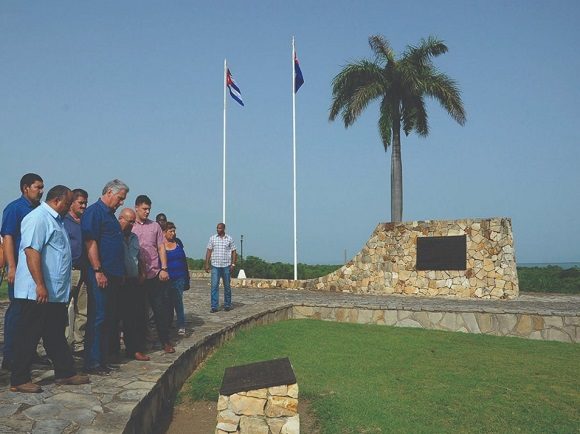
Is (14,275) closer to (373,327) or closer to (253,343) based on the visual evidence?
(253,343)

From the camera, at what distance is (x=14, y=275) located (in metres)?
4.66

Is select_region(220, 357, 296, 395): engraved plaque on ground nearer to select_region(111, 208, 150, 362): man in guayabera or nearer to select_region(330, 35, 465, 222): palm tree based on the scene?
select_region(111, 208, 150, 362): man in guayabera

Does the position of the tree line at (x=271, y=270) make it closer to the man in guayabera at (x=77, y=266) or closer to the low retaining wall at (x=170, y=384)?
the low retaining wall at (x=170, y=384)

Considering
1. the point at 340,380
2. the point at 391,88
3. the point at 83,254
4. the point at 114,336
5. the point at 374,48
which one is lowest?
the point at 340,380

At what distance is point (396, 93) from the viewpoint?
813 inches

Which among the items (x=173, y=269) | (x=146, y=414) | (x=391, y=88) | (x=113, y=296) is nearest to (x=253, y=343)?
(x=173, y=269)

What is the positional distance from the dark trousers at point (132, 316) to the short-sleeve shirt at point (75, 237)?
0.67 m

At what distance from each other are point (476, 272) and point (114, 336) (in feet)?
38.3

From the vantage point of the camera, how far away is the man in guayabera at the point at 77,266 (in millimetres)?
5320

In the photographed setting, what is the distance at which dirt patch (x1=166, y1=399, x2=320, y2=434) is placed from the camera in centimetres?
478

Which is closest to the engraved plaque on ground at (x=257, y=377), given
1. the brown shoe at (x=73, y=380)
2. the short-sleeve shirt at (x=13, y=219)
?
the brown shoe at (x=73, y=380)

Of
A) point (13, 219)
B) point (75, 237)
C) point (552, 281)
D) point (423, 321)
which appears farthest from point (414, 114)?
point (13, 219)

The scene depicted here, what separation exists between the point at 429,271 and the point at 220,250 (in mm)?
8070

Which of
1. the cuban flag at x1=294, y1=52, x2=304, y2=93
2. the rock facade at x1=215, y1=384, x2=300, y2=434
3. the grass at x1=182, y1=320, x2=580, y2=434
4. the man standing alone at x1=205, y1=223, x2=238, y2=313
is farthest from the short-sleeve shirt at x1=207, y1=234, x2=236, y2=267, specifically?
the cuban flag at x1=294, y1=52, x2=304, y2=93
